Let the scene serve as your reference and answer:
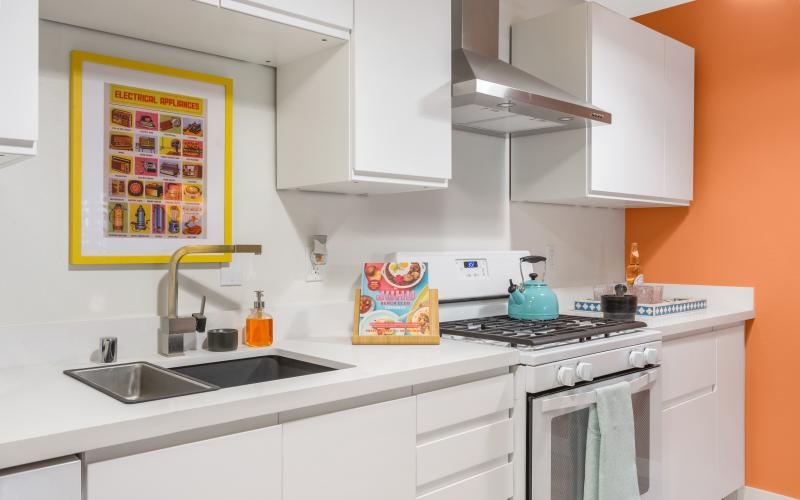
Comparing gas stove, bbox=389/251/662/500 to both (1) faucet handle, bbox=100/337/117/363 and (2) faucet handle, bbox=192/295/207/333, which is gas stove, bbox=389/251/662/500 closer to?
(2) faucet handle, bbox=192/295/207/333

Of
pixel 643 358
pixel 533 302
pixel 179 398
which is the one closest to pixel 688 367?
pixel 643 358

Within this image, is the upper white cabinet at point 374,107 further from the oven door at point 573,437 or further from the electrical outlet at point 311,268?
the oven door at point 573,437

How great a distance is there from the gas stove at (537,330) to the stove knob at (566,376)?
0.08m


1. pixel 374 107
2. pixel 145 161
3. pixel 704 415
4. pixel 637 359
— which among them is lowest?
pixel 704 415

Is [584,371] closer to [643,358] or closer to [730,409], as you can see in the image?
[643,358]

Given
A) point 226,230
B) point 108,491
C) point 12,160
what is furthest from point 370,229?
point 108,491

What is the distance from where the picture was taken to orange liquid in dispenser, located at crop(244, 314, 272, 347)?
6.22 ft

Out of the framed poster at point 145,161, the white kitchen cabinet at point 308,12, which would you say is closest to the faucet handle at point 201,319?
the framed poster at point 145,161

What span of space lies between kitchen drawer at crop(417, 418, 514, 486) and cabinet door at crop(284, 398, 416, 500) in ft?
0.16

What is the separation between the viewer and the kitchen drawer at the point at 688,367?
2504 millimetres

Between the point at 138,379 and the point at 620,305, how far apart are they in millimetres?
1806

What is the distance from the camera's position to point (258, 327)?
6.22ft

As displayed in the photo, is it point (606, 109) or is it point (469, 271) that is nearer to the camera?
point (469, 271)

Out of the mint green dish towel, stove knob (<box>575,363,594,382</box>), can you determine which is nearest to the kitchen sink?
stove knob (<box>575,363,594,382</box>)
